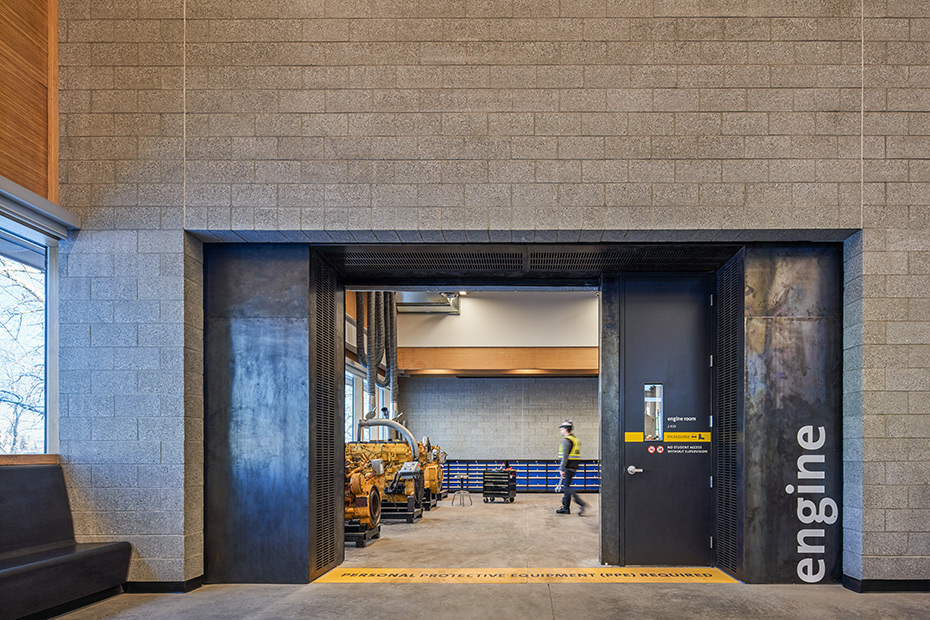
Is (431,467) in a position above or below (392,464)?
below

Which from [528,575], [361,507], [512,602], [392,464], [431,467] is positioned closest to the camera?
[512,602]

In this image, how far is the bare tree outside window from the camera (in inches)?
228

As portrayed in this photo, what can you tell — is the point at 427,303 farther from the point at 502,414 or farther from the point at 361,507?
the point at 361,507

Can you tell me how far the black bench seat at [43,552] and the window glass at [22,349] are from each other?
1.22 ft

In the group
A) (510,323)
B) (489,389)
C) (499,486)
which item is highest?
(510,323)

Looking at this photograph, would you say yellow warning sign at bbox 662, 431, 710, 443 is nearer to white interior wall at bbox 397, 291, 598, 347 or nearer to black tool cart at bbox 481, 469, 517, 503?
black tool cart at bbox 481, 469, 517, 503

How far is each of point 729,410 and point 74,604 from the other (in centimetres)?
621

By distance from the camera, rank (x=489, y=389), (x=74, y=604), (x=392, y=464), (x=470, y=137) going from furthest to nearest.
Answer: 1. (x=489, y=389)
2. (x=392, y=464)
3. (x=470, y=137)
4. (x=74, y=604)

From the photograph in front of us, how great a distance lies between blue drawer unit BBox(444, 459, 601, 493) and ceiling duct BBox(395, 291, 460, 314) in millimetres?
4085

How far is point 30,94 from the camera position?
5.96 metres

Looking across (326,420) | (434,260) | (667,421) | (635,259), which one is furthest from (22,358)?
(667,421)

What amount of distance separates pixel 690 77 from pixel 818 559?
15.4 ft

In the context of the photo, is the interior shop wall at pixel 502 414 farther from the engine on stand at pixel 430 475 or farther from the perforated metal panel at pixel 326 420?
the perforated metal panel at pixel 326 420

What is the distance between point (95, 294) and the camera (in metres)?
6.20
